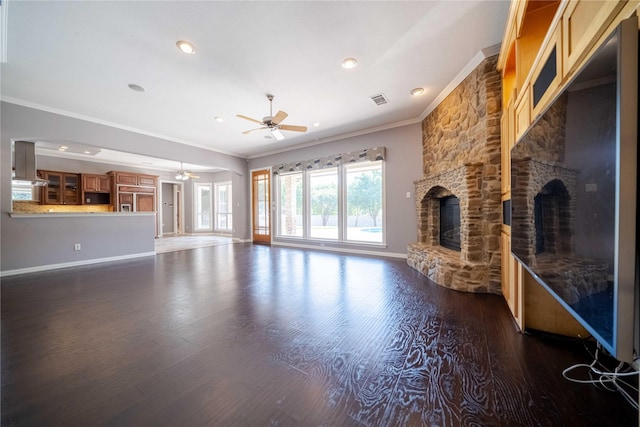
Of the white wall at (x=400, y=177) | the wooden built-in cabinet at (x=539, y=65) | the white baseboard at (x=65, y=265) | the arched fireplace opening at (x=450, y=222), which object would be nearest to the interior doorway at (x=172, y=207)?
the white baseboard at (x=65, y=265)

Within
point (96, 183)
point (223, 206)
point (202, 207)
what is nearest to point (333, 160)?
point (223, 206)

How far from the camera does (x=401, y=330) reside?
2143 mm

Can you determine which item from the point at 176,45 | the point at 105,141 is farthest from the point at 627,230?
the point at 105,141

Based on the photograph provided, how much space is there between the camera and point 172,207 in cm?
1067

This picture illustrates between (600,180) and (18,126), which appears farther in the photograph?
(18,126)

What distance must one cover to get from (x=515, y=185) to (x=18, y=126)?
23.2 ft

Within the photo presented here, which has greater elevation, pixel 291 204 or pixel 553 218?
pixel 291 204

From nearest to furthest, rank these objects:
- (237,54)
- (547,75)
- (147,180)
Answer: (547,75)
(237,54)
(147,180)

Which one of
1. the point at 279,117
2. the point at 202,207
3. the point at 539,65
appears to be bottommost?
the point at 202,207

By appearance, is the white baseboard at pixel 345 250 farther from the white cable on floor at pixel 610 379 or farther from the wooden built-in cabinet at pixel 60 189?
the wooden built-in cabinet at pixel 60 189

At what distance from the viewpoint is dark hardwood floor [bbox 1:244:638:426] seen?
1267mm

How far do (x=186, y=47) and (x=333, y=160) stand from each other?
13.1ft

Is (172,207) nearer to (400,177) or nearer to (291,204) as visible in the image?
(291,204)

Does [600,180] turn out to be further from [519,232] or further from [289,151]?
[289,151]
